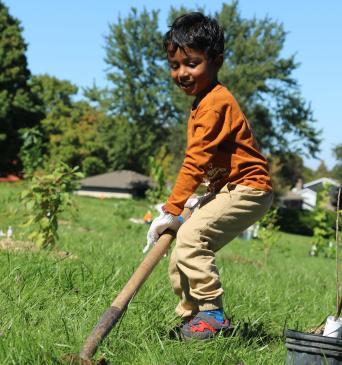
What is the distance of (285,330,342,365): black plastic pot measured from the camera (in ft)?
8.77

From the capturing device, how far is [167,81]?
5097cm

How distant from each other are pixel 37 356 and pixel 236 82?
45781 millimetres

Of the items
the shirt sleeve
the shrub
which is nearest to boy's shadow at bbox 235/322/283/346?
the shirt sleeve

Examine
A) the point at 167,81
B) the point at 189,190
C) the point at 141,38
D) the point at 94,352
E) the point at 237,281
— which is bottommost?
the point at 237,281

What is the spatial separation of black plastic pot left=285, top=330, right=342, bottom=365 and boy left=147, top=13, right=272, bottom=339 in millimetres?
652

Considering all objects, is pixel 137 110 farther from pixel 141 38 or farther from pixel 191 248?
pixel 191 248

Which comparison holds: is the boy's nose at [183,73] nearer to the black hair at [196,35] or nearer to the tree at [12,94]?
the black hair at [196,35]

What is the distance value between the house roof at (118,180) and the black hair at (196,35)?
192ft

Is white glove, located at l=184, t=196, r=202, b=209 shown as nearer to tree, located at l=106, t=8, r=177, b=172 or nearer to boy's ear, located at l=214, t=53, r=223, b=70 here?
boy's ear, located at l=214, t=53, r=223, b=70

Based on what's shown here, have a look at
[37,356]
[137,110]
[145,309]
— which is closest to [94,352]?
[37,356]

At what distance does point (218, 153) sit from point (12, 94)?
1731 inches

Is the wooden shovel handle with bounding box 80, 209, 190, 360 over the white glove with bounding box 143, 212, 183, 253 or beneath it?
beneath

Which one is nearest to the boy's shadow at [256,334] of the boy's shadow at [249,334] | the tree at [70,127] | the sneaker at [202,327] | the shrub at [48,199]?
the boy's shadow at [249,334]

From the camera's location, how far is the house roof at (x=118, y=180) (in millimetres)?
62938
